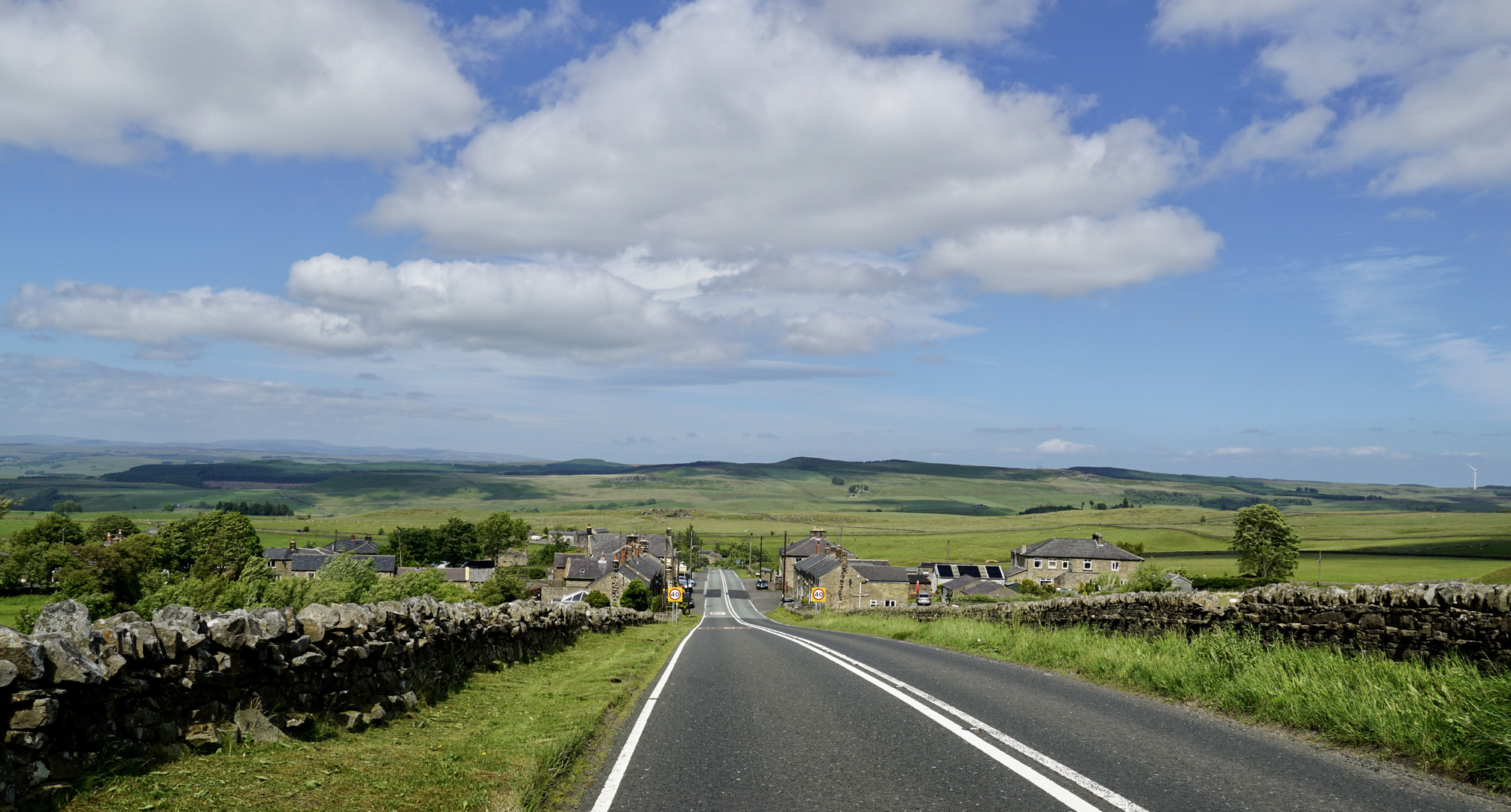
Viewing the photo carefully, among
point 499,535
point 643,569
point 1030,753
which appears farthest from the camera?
point 499,535

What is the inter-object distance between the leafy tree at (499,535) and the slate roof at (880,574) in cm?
8416

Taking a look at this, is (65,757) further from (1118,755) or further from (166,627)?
(1118,755)

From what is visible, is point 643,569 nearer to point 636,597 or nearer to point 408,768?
point 636,597

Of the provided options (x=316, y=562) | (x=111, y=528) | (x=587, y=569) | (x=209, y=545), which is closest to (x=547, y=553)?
(x=316, y=562)

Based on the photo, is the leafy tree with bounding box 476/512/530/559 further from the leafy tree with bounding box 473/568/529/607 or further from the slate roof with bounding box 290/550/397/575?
the leafy tree with bounding box 473/568/529/607

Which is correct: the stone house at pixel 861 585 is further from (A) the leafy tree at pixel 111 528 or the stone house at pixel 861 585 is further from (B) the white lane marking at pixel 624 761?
(A) the leafy tree at pixel 111 528

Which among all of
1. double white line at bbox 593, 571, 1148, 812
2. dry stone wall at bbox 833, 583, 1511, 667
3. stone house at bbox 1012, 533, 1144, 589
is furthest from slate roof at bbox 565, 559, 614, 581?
double white line at bbox 593, 571, 1148, 812

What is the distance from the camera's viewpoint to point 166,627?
7742 mm

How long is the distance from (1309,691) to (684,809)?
8.68m

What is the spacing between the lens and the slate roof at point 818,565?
339 feet

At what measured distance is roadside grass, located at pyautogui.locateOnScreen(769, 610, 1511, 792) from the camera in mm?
8430

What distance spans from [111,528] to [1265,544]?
17321cm

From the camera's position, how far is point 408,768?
28.0ft

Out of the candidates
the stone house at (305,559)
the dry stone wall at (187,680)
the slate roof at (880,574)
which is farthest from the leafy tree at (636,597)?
the dry stone wall at (187,680)
